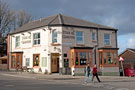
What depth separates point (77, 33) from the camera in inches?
1048

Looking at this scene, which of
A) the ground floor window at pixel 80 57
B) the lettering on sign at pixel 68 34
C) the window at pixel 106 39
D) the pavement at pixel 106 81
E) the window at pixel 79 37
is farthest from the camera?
the window at pixel 106 39

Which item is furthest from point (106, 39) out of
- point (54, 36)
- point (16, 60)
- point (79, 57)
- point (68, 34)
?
point (16, 60)

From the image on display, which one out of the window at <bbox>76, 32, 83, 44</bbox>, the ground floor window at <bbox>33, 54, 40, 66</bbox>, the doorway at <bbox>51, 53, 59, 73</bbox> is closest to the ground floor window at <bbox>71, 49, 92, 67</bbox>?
the window at <bbox>76, 32, 83, 44</bbox>

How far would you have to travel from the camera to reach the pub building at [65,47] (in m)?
25.1

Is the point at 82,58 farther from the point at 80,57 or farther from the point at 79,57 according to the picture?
the point at 79,57

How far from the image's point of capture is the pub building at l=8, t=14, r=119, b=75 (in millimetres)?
25125

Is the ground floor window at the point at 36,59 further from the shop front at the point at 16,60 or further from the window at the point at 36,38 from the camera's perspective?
the shop front at the point at 16,60

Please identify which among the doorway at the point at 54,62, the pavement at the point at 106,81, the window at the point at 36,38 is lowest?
the pavement at the point at 106,81

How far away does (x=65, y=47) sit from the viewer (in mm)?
25297

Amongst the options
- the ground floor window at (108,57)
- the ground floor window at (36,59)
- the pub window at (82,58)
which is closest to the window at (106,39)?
the ground floor window at (108,57)

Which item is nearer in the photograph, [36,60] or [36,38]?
[36,60]

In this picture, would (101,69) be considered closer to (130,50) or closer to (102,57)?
(102,57)

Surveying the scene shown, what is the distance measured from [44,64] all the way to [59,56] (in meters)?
2.43

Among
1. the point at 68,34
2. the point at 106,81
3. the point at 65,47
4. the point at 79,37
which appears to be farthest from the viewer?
the point at 79,37
